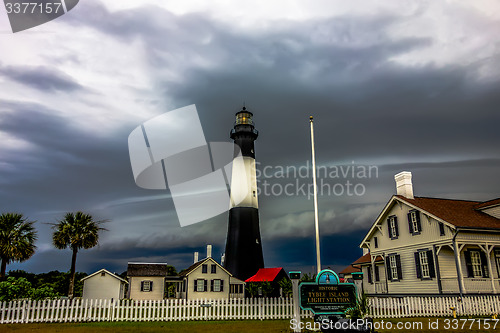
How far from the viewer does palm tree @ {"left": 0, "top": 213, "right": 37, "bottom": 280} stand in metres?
31.0

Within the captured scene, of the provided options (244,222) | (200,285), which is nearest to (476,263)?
(244,222)

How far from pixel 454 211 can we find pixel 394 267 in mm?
6263

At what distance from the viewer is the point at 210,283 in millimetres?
39000

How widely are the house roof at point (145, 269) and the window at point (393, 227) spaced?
1017 inches

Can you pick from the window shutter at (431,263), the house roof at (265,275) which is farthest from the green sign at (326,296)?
the house roof at (265,275)

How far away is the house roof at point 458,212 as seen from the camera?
23.0 meters

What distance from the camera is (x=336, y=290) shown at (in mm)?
13695

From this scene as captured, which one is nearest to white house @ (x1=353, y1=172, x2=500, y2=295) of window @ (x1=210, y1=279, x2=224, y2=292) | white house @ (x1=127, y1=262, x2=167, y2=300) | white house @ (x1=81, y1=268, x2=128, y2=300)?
window @ (x1=210, y1=279, x2=224, y2=292)

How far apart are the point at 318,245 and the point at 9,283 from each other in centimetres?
1781

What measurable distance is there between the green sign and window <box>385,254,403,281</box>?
596 inches

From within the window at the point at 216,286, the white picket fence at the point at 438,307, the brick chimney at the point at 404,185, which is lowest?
the white picket fence at the point at 438,307

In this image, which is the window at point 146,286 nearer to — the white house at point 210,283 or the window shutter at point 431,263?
the white house at point 210,283

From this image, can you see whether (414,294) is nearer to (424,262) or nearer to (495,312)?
(424,262)

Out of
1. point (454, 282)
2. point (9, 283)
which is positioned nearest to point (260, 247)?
point (454, 282)
